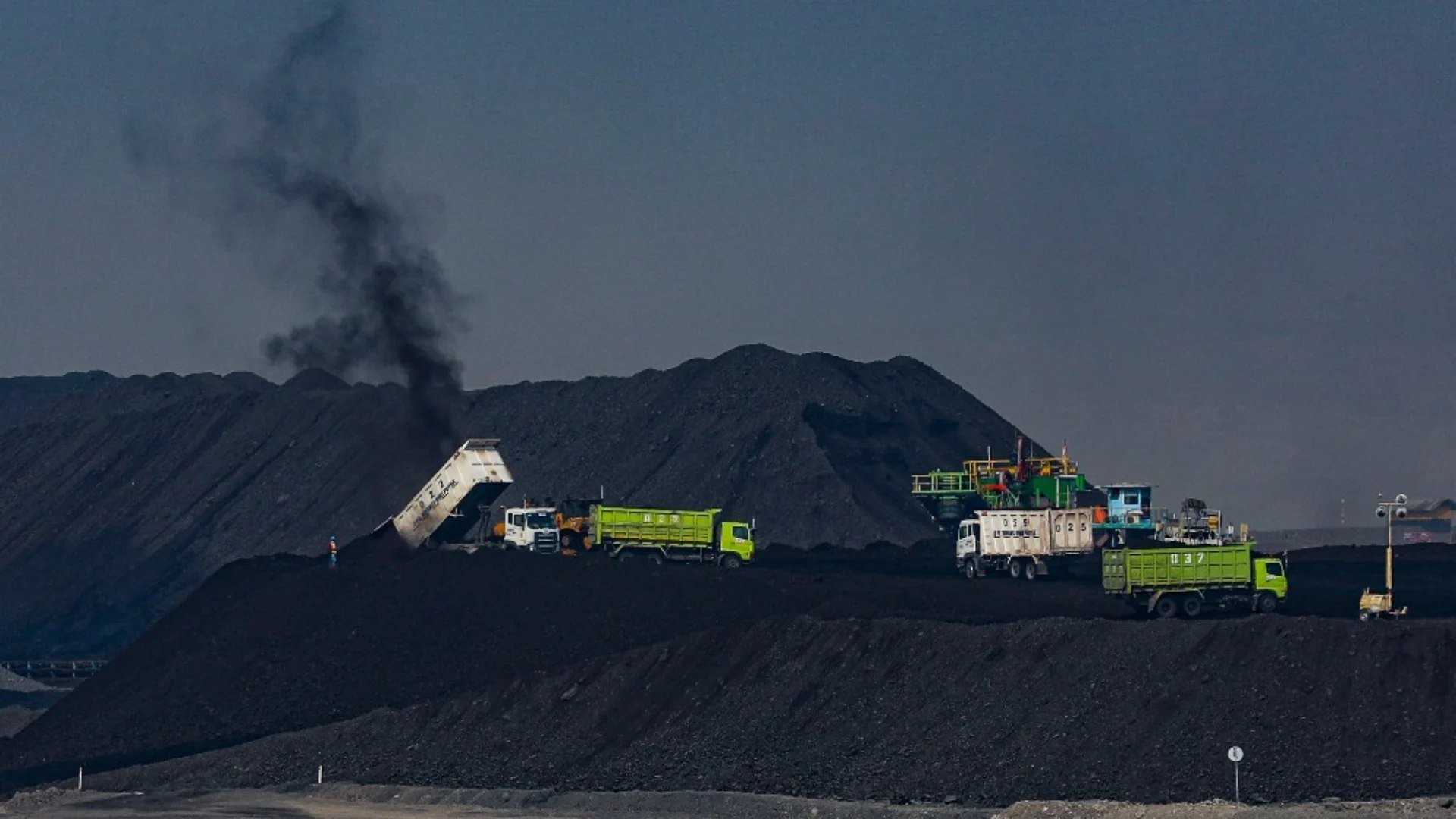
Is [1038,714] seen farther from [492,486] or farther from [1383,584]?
[492,486]

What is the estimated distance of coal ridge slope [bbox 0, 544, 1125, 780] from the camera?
59.8m

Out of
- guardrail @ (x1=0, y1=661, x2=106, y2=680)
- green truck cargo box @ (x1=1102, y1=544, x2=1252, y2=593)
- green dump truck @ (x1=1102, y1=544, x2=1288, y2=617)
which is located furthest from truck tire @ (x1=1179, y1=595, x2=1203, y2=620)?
guardrail @ (x1=0, y1=661, x2=106, y2=680)

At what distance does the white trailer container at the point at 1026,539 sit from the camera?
69.7 m

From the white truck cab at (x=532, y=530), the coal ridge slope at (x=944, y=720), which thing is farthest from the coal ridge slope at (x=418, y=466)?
the coal ridge slope at (x=944, y=720)

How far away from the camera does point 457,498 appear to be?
76562 mm

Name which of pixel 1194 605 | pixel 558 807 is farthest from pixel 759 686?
pixel 1194 605

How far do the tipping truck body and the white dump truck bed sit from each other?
1801 centimetres

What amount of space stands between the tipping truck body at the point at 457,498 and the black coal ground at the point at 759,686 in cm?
552

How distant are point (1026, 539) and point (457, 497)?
20746 millimetres

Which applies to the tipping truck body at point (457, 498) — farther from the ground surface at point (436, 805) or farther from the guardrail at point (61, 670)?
the ground surface at point (436, 805)

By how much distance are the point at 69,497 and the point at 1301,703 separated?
97.1 metres

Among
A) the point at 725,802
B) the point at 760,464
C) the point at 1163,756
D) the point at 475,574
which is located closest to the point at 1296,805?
the point at 1163,756

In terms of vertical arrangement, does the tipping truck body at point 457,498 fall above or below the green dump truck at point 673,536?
above

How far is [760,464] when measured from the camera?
100938 mm
